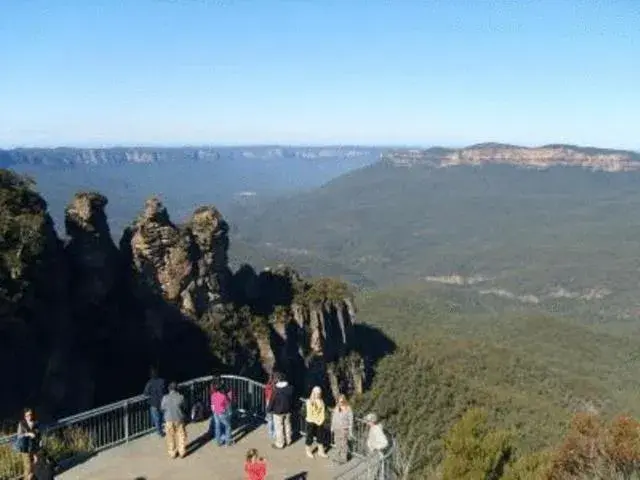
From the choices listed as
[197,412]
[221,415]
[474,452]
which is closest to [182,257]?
[197,412]

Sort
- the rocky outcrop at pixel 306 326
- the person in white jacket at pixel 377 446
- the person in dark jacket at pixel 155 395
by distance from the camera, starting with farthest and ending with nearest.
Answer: the rocky outcrop at pixel 306 326 < the person in dark jacket at pixel 155 395 < the person in white jacket at pixel 377 446

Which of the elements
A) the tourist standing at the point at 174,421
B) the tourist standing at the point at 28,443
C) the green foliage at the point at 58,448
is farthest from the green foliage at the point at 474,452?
the tourist standing at the point at 28,443

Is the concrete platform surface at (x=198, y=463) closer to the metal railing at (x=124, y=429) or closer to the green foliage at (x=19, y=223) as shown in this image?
the metal railing at (x=124, y=429)

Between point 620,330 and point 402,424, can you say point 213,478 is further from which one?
point 620,330

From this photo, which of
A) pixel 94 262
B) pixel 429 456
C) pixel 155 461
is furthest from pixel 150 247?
pixel 155 461

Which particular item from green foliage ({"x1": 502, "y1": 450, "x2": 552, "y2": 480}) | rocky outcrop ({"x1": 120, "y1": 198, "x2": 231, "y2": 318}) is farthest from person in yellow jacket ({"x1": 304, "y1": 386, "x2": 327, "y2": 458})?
rocky outcrop ({"x1": 120, "y1": 198, "x2": 231, "y2": 318})

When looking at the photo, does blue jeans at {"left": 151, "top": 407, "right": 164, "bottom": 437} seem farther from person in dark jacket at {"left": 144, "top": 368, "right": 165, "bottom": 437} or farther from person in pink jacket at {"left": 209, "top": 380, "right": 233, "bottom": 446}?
person in pink jacket at {"left": 209, "top": 380, "right": 233, "bottom": 446}

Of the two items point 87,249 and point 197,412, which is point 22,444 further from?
point 87,249
